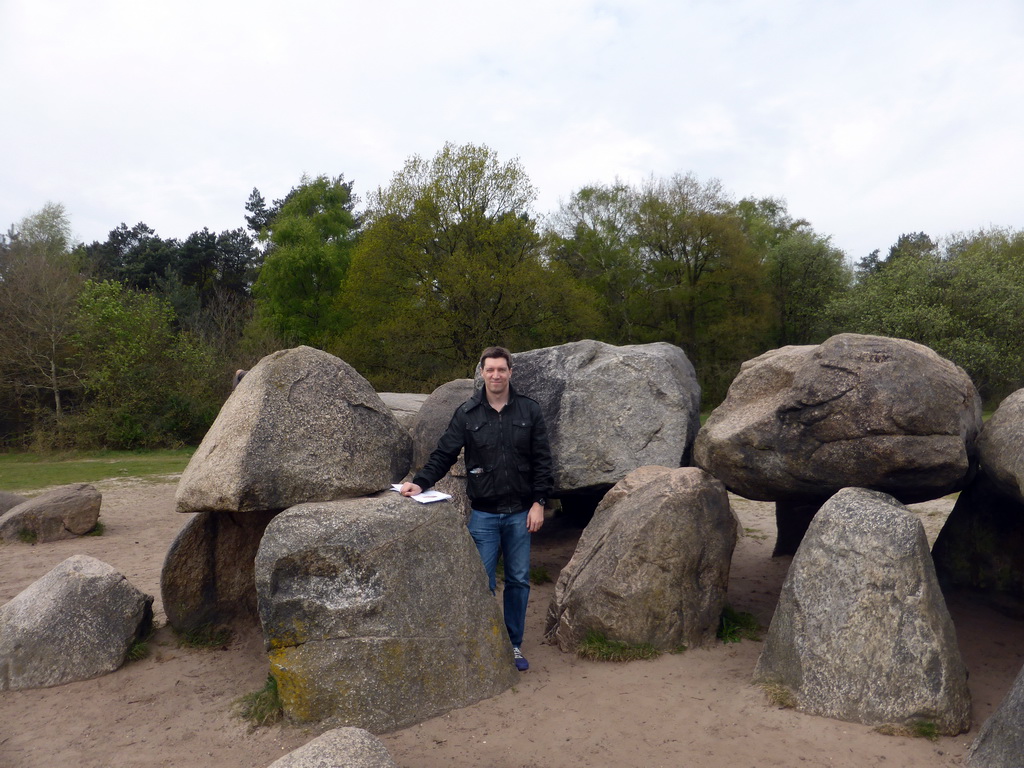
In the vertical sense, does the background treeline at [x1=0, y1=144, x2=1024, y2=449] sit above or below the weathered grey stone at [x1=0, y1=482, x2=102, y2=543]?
above

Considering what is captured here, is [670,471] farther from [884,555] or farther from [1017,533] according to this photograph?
[1017,533]

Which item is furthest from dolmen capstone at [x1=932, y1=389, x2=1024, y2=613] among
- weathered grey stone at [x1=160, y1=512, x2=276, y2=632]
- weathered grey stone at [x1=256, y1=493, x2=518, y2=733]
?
weathered grey stone at [x1=160, y1=512, x2=276, y2=632]

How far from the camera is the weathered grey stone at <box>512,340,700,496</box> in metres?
6.93

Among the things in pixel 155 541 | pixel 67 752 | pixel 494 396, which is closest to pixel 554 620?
pixel 494 396

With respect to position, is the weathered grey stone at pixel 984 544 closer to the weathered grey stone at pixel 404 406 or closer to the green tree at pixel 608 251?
the weathered grey stone at pixel 404 406

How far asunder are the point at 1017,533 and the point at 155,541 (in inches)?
378

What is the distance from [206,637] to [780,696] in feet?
14.3

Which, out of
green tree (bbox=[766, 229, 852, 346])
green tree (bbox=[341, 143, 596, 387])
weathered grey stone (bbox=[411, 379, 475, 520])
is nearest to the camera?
weathered grey stone (bbox=[411, 379, 475, 520])

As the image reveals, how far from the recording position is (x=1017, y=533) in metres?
6.09

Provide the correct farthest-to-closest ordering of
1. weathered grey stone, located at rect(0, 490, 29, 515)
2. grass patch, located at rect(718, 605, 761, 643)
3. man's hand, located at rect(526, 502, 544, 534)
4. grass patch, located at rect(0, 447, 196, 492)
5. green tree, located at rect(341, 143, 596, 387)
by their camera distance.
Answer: green tree, located at rect(341, 143, 596, 387) → grass patch, located at rect(0, 447, 196, 492) → weathered grey stone, located at rect(0, 490, 29, 515) → grass patch, located at rect(718, 605, 761, 643) → man's hand, located at rect(526, 502, 544, 534)

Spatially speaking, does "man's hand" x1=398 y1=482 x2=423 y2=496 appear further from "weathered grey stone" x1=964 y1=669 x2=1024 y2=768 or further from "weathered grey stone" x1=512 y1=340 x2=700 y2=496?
"weathered grey stone" x1=964 y1=669 x2=1024 y2=768

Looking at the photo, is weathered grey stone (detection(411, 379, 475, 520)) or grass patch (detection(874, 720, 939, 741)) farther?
weathered grey stone (detection(411, 379, 475, 520))

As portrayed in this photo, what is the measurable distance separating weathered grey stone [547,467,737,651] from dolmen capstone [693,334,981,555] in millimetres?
384

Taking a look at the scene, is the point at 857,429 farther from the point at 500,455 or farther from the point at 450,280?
the point at 450,280
